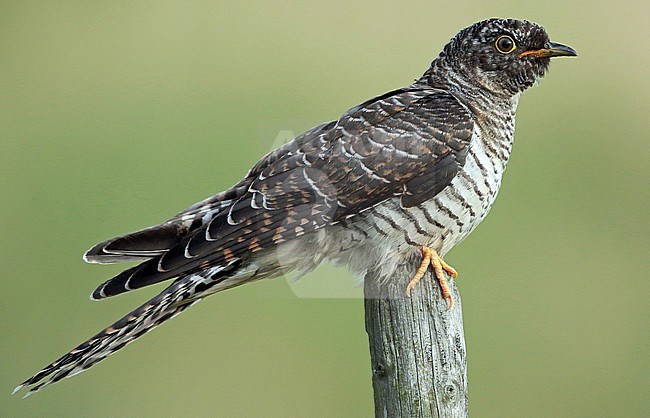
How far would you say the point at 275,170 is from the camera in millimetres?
2947

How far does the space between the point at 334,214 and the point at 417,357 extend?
52 centimetres

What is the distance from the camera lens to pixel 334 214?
9.32 ft

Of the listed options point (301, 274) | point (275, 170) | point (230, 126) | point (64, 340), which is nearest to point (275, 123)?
point (275, 170)

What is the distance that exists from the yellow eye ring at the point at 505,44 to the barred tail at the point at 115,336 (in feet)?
4.70

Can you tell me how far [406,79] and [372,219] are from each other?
12.2 feet

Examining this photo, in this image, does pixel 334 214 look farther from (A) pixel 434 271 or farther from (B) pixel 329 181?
(A) pixel 434 271

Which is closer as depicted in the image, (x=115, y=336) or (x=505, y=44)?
(x=115, y=336)

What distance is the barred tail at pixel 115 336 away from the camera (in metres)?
2.70

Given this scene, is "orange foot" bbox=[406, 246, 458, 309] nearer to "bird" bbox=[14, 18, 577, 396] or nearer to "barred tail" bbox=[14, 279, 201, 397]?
"bird" bbox=[14, 18, 577, 396]

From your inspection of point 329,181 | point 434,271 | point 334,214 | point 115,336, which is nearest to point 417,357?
point 434,271

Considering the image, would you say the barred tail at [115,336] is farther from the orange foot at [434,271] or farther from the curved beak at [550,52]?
the curved beak at [550,52]

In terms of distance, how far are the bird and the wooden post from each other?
0.25 feet

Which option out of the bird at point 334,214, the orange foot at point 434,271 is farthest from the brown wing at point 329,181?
the orange foot at point 434,271

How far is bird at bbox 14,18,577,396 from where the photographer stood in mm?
2799
